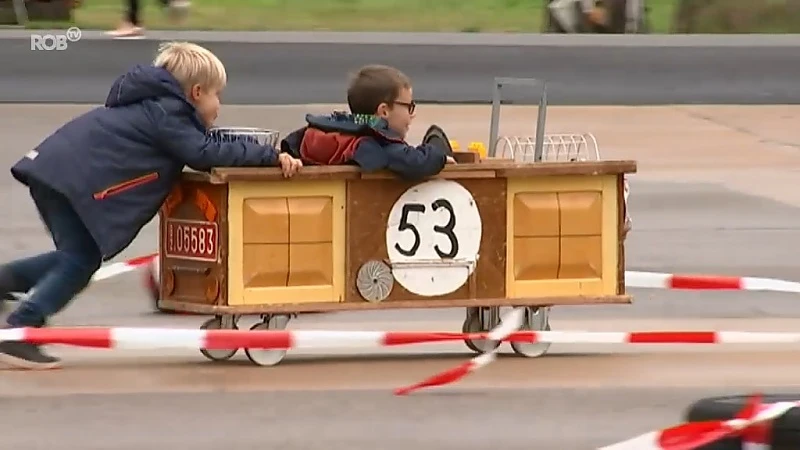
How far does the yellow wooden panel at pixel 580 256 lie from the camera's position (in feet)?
27.0

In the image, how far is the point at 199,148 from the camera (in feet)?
25.2

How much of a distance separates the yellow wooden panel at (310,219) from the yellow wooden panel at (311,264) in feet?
0.11

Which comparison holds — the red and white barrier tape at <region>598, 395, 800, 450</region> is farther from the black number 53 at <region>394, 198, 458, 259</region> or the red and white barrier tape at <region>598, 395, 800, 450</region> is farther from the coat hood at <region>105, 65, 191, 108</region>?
the coat hood at <region>105, 65, 191, 108</region>

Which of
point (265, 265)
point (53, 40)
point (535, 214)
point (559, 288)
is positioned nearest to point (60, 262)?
point (265, 265)

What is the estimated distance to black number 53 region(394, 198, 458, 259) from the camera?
26.1 ft

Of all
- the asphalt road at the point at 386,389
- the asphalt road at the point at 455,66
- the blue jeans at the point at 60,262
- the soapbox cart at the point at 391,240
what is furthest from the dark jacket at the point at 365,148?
the asphalt road at the point at 455,66

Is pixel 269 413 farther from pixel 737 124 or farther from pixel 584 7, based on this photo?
pixel 584 7

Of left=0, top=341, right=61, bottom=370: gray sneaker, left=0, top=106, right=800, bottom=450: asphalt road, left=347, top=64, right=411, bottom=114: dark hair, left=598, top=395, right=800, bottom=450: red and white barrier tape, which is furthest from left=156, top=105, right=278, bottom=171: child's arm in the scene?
left=598, top=395, right=800, bottom=450: red and white barrier tape

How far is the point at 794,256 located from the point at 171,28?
9262 millimetres

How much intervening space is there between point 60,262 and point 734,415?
3488 millimetres

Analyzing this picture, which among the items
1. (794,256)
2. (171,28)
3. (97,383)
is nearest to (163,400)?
(97,383)

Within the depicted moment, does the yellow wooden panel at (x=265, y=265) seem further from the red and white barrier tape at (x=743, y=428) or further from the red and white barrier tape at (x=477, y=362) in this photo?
the red and white barrier tape at (x=743, y=428)

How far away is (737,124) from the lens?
59.2 ft

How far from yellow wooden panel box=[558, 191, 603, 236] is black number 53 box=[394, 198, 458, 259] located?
0.49 m
